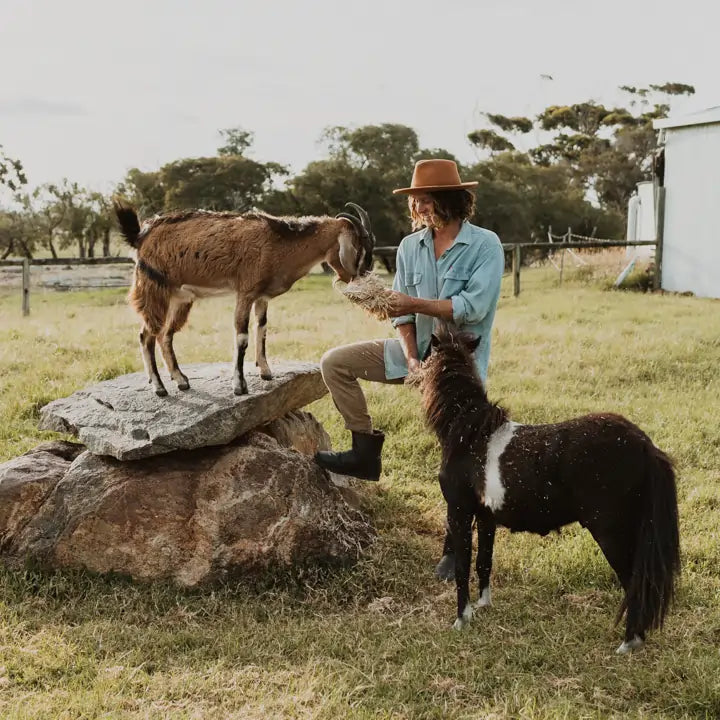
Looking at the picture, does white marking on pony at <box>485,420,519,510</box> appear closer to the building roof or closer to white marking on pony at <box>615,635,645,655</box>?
white marking on pony at <box>615,635,645,655</box>

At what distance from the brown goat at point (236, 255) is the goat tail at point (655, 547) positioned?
91.6 inches

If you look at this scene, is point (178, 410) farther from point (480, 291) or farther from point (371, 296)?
point (480, 291)

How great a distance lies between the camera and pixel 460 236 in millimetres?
5160

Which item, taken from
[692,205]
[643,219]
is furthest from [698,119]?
[643,219]

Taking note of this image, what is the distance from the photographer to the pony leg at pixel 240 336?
558 cm

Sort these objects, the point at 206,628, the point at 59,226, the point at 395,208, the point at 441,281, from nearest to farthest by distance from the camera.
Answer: the point at 206,628 < the point at 441,281 < the point at 395,208 < the point at 59,226

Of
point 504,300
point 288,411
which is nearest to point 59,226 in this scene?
point 504,300

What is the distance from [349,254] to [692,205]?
16.1 metres

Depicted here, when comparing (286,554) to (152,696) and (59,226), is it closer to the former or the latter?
(152,696)

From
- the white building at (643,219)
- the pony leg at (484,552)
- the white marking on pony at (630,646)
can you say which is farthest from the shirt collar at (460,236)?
the white building at (643,219)

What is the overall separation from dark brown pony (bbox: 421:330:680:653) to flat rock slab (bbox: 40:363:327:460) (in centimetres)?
157

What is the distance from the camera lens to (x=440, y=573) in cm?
534

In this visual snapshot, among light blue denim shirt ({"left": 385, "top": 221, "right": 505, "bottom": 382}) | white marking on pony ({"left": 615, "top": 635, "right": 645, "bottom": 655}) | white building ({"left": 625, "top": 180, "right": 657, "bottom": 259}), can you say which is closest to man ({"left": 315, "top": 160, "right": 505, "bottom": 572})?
light blue denim shirt ({"left": 385, "top": 221, "right": 505, "bottom": 382})

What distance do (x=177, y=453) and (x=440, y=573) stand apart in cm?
201
